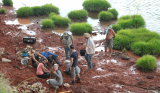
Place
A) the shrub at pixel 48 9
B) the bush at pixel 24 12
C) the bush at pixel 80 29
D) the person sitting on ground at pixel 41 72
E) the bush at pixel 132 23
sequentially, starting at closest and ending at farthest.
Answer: the person sitting on ground at pixel 41 72
the bush at pixel 80 29
the bush at pixel 132 23
the bush at pixel 24 12
the shrub at pixel 48 9

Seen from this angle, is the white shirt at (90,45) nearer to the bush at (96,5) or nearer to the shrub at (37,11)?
the shrub at (37,11)

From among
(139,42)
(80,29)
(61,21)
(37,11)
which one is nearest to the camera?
(139,42)

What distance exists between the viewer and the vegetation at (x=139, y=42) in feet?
32.1

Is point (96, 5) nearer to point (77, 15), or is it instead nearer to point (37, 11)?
point (77, 15)

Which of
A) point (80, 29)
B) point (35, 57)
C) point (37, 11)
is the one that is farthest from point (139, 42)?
point (37, 11)

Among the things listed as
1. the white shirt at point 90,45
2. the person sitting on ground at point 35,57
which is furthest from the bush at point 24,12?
the white shirt at point 90,45

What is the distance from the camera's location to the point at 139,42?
10227 millimetres

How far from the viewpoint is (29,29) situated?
13.8 m

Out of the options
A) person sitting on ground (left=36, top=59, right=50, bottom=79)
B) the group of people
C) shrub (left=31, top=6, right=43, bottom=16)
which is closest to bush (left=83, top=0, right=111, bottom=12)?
shrub (left=31, top=6, right=43, bottom=16)

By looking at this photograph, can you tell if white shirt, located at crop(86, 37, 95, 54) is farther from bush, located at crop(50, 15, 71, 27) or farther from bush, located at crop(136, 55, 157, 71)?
bush, located at crop(50, 15, 71, 27)

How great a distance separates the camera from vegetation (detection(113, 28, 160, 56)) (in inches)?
385

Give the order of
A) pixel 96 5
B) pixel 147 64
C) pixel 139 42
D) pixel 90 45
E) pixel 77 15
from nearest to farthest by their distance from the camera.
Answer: pixel 90 45, pixel 147 64, pixel 139 42, pixel 77 15, pixel 96 5

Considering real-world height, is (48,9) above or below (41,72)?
above

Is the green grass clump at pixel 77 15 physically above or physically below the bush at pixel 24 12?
below
